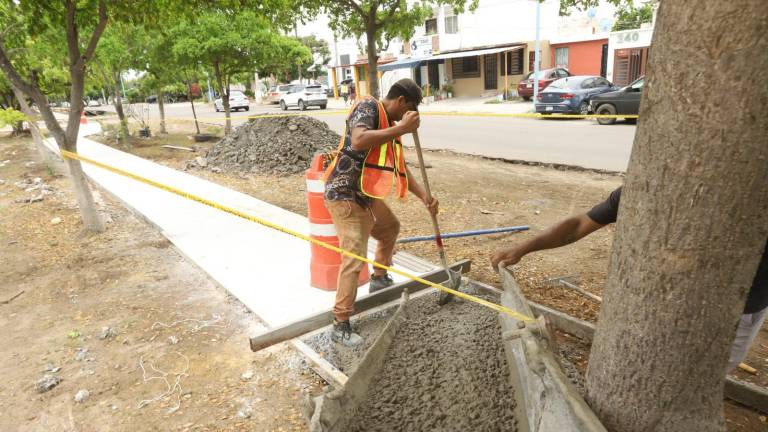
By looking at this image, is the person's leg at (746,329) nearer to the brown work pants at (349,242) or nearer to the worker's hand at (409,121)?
the worker's hand at (409,121)

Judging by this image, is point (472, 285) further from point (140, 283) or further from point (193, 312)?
point (140, 283)

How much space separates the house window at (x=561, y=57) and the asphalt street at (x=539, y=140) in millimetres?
13512

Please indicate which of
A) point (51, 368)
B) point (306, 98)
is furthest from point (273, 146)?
point (306, 98)

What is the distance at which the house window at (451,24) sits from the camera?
32031mm

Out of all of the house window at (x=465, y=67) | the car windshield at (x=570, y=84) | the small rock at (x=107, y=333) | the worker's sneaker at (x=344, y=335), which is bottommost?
the small rock at (x=107, y=333)

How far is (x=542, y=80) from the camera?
21.3 metres

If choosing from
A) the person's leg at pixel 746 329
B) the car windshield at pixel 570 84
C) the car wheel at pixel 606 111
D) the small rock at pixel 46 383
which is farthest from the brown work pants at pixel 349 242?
the car windshield at pixel 570 84

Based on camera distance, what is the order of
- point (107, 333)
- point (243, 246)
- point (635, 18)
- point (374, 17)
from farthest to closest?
point (635, 18), point (374, 17), point (243, 246), point (107, 333)

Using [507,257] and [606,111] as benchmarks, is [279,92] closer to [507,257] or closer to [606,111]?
[606,111]

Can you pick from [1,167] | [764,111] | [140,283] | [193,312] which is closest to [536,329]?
[764,111]

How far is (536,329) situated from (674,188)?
0.84 metres

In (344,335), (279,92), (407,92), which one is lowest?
(344,335)

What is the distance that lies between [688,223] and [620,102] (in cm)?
1350

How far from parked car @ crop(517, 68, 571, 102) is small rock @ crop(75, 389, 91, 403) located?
70.7 ft
